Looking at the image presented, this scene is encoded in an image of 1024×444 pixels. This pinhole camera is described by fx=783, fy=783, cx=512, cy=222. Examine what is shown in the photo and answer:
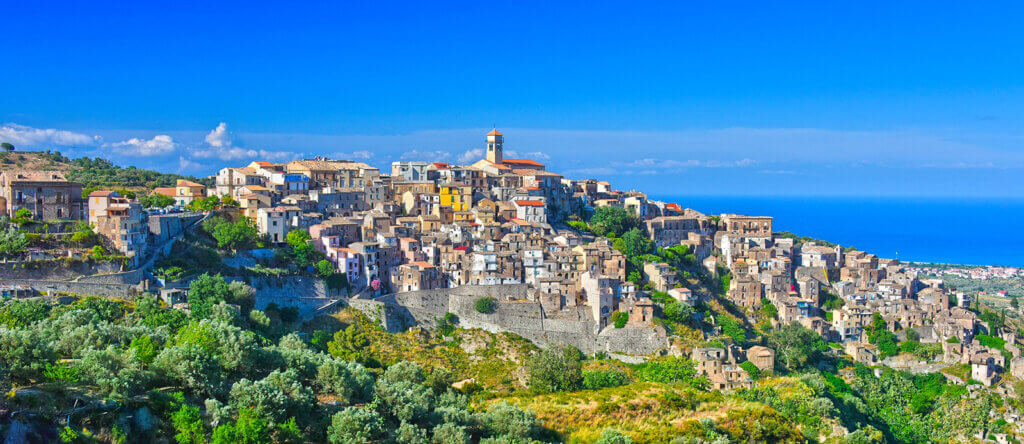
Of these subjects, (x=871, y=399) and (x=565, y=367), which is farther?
(x=871, y=399)

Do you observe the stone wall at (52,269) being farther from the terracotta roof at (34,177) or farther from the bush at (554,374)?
the bush at (554,374)

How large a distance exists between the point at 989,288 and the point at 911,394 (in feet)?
232

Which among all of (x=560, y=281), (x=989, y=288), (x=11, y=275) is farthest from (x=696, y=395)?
(x=989, y=288)

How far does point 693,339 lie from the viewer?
4516cm

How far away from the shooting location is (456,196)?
60469mm

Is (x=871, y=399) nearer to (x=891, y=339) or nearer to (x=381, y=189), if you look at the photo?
(x=891, y=339)

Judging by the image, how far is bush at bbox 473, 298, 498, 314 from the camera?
148 ft

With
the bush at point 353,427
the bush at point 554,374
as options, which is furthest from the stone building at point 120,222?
the bush at point 353,427

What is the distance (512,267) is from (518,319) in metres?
4.54

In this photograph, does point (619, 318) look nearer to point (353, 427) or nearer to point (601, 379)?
point (601, 379)

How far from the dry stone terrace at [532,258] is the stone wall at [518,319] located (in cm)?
8

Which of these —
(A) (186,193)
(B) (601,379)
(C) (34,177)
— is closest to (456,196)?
(A) (186,193)

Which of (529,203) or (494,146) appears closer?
(529,203)

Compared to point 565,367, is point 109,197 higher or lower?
higher
